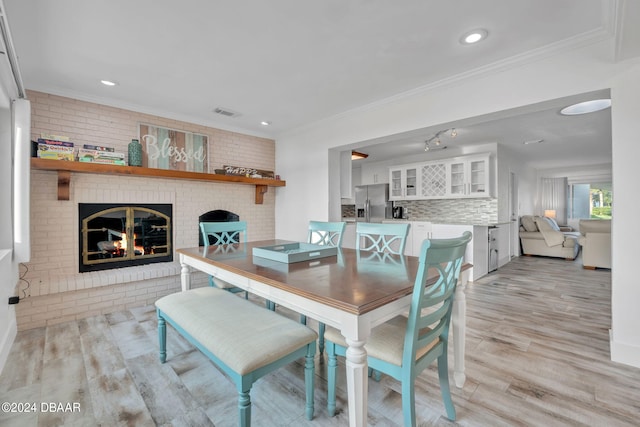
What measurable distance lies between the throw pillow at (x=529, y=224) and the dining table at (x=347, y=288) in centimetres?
628

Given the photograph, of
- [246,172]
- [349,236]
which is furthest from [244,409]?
[349,236]

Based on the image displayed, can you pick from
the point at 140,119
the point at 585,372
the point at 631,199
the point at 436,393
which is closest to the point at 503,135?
the point at 631,199

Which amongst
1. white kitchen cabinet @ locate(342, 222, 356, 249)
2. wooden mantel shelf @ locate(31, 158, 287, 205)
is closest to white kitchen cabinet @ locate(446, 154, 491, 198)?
white kitchen cabinet @ locate(342, 222, 356, 249)

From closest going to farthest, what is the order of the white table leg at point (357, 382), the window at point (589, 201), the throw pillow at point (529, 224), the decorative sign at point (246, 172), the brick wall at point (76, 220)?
the white table leg at point (357, 382) → the brick wall at point (76, 220) → the decorative sign at point (246, 172) → the throw pillow at point (529, 224) → the window at point (589, 201)

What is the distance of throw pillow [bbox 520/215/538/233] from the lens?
21.9 feet

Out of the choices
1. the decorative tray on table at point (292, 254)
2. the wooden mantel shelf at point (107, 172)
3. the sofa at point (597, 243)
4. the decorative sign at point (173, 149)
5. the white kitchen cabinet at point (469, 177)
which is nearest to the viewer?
the decorative tray on table at point (292, 254)

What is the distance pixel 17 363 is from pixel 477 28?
398cm

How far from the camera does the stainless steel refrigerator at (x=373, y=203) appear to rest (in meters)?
6.71

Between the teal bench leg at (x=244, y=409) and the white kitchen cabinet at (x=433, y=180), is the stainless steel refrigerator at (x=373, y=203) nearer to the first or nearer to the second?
the white kitchen cabinet at (x=433, y=180)

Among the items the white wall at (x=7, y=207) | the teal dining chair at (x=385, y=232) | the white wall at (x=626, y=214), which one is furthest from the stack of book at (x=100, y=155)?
the white wall at (x=626, y=214)

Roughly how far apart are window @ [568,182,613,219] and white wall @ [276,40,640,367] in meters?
8.47

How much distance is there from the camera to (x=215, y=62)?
2.44 metres

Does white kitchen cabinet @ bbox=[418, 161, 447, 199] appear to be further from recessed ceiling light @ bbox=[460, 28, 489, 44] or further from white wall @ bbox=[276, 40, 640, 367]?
recessed ceiling light @ bbox=[460, 28, 489, 44]

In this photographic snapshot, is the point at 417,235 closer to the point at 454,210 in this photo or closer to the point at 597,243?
the point at 454,210
